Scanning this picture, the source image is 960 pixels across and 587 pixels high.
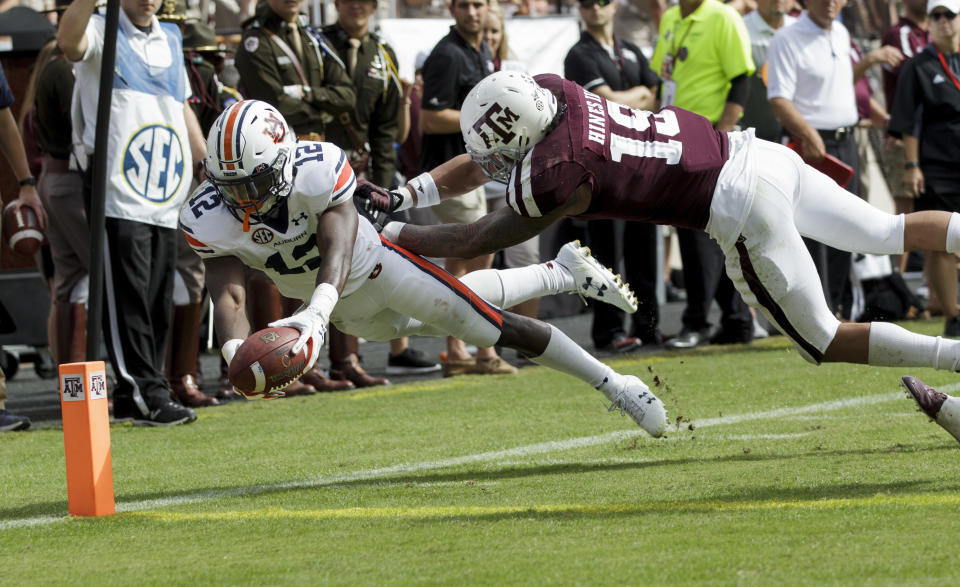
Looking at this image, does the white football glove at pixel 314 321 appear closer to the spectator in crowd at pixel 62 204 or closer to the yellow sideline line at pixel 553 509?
the yellow sideline line at pixel 553 509

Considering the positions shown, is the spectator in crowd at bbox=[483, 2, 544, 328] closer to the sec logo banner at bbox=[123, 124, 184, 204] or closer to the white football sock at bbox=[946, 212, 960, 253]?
the sec logo banner at bbox=[123, 124, 184, 204]

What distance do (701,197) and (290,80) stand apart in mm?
3669

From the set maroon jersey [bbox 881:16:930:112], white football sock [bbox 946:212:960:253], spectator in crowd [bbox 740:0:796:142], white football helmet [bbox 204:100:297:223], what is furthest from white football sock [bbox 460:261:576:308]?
maroon jersey [bbox 881:16:930:112]

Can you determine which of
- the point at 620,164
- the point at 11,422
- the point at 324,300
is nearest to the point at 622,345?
the point at 11,422

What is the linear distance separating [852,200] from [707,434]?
4.24 ft

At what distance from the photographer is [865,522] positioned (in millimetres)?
3707

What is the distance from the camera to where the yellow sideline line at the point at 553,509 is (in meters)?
3.99

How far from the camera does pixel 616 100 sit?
28.3 feet

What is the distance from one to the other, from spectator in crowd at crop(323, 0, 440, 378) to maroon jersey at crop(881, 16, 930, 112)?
4067 mm

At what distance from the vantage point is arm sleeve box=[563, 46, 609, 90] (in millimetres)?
8703

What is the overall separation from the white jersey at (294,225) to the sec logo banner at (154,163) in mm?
1777

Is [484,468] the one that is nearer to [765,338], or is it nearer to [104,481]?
[104,481]

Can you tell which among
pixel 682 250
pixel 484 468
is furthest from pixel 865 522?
pixel 682 250

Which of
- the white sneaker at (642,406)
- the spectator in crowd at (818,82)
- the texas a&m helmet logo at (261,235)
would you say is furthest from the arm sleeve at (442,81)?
the texas a&m helmet logo at (261,235)
